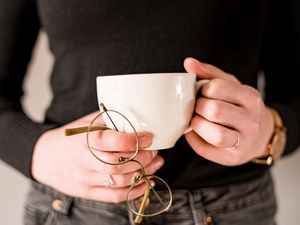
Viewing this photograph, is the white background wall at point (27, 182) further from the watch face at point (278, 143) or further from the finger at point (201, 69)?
the finger at point (201, 69)

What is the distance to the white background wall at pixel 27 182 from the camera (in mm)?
974

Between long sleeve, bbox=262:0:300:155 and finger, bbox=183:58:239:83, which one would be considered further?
long sleeve, bbox=262:0:300:155

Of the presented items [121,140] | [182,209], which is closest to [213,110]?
[121,140]

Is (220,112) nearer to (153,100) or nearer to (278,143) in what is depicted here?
(153,100)

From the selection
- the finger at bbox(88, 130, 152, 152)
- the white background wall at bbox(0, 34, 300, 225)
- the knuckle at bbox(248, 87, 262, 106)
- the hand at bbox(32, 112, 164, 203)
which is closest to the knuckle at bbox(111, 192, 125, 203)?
the hand at bbox(32, 112, 164, 203)

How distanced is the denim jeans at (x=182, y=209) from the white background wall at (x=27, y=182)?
0.40 metres

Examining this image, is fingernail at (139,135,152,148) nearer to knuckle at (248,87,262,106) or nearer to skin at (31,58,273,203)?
skin at (31,58,273,203)

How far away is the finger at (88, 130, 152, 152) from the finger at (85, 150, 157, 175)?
2cm

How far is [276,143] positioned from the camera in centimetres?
57

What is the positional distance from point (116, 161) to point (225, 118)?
14 centimetres

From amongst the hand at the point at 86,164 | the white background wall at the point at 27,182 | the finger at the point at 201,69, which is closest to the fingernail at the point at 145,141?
the hand at the point at 86,164

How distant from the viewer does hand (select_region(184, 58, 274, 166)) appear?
0.41 m

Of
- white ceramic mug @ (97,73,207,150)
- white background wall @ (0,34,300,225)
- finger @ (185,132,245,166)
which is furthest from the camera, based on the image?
white background wall @ (0,34,300,225)

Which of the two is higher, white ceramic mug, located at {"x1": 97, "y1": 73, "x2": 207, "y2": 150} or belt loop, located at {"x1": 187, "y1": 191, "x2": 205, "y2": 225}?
white ceramic mug, located at {"x1": 97, "y1": 73, "x2": 207, "y2": 150}
